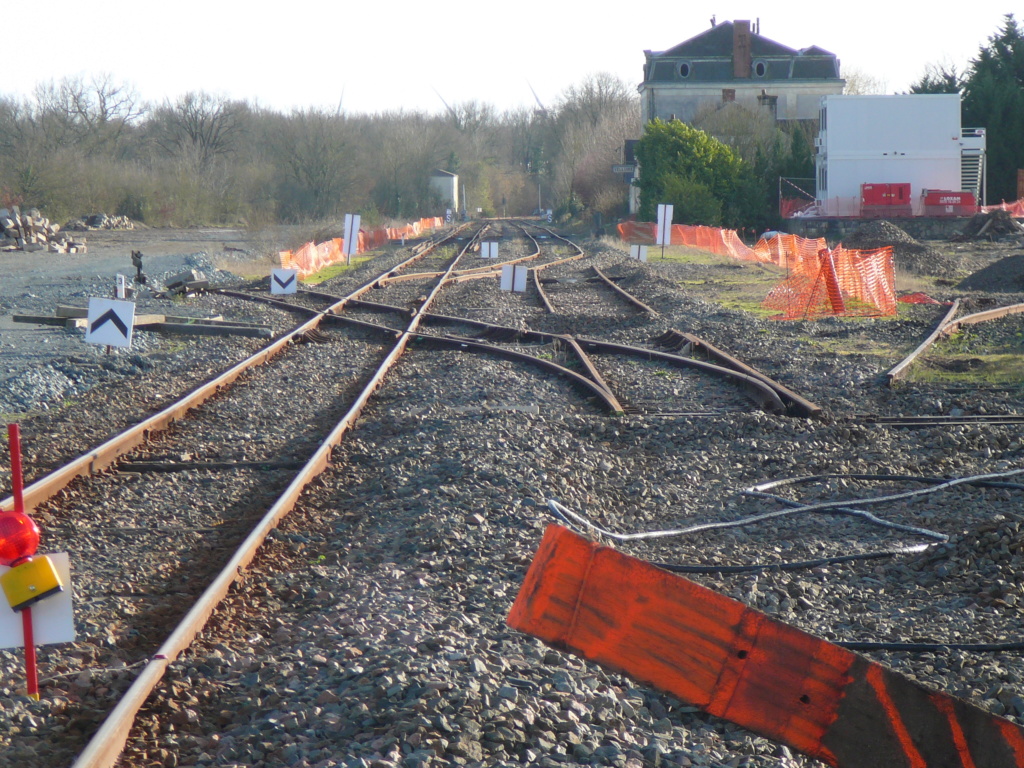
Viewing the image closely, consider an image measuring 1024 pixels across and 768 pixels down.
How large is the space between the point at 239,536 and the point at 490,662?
274 centimetres

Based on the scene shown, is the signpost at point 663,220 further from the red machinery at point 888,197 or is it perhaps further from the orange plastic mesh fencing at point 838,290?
the red machinery at point 888,197

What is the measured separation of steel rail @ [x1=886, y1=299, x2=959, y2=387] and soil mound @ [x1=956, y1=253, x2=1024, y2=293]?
572 centimetres

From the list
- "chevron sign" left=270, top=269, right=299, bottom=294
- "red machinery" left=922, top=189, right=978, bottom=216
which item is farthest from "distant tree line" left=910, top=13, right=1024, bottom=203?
"chevron sign" left=270, top=269, right=299, bottom=294

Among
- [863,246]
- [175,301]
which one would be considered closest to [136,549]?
[175,301]

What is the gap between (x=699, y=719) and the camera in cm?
A: 383

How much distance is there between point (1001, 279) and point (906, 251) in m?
7.26

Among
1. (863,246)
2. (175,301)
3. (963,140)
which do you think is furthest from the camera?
(963,140)

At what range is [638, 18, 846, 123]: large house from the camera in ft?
226

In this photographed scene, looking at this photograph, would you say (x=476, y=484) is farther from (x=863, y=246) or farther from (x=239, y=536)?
(x=863, y=246)

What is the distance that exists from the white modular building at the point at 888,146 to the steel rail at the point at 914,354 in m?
31.2

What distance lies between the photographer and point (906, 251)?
97.1 feet

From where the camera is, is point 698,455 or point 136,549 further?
point 698,455

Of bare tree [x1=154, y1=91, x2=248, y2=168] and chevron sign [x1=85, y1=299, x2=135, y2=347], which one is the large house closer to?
bare tree [x1=154, y1=91, x2=248, y2=168]

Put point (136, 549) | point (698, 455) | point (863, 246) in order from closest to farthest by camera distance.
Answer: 1. point (136, 549)
2. point (698, 455)
3. point (863, 246)
